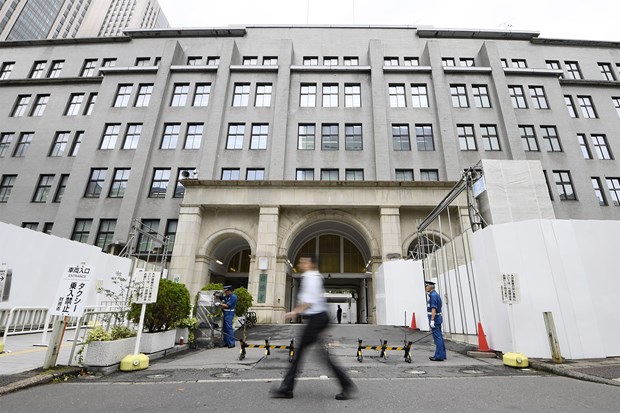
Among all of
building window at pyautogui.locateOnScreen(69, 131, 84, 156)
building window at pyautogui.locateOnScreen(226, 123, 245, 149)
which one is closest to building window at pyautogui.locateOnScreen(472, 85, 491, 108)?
building window at pyautogui.locateOnScreen(226, 123, 245, 149)

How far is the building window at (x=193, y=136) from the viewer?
24.9 metres

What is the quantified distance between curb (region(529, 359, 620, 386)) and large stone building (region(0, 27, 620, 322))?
39.8 ft

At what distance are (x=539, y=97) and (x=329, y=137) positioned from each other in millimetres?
19115

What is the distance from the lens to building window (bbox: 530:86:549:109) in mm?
26072

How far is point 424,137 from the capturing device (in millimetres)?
24734

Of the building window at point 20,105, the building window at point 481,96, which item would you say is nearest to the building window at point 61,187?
the building window at point 20,105

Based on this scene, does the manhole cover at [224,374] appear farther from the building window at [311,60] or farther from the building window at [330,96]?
the building window at [311,60]

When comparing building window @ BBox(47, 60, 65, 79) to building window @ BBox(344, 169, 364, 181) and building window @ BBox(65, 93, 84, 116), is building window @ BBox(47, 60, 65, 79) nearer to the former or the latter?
building window @ BBox(65, 93, 84, 116)

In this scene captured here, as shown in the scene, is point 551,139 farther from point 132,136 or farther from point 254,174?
point 132,136

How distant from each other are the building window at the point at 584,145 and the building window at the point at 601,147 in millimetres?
573

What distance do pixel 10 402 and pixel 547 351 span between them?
10.8m

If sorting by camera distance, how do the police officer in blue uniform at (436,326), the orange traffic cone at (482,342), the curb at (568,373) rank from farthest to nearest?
the orange traffic cone at (482,342) < the police officer in blue uniform at (436,326) < the curb at (568,373)

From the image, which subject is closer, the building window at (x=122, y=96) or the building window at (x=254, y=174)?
the building window at (x=254, y=174)

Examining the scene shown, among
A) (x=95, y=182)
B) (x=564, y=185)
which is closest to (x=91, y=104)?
(x=95, y=182)
